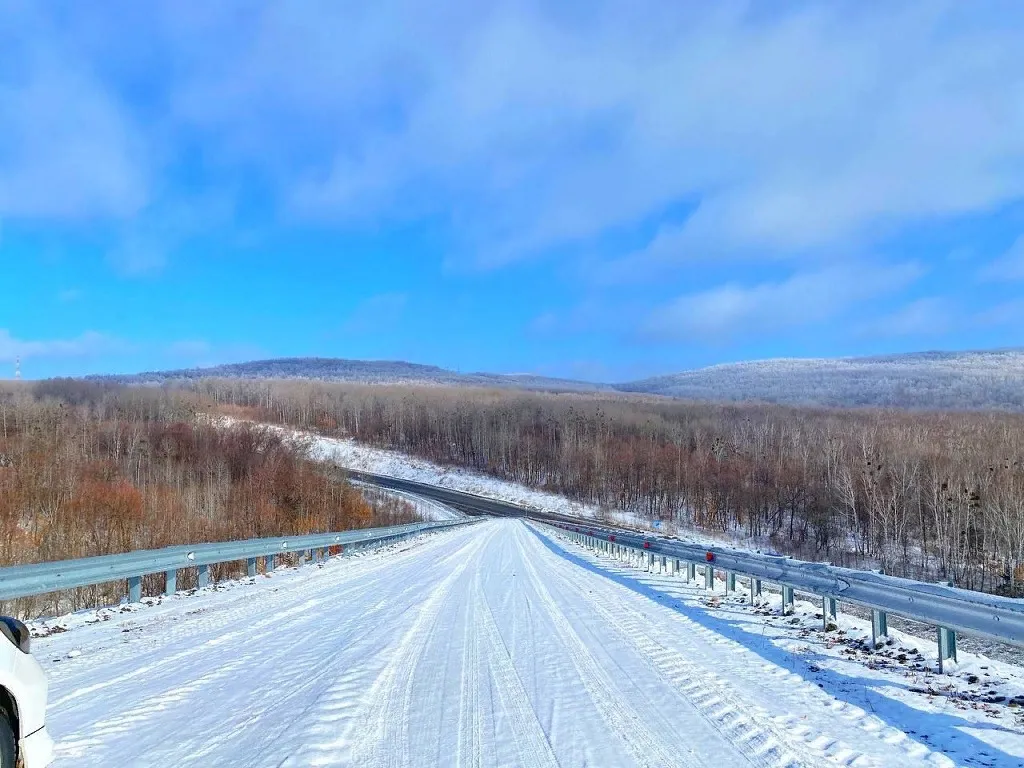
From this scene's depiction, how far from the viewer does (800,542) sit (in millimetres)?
65562

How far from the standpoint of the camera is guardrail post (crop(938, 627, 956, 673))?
23.9 ft

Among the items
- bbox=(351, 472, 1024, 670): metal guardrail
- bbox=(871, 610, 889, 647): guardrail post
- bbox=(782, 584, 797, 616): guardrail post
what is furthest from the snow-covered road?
bbox=(782, 584, 797, 616): guardrail post

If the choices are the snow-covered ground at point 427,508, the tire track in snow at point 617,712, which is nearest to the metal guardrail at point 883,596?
the tire track in snow at point 617,712

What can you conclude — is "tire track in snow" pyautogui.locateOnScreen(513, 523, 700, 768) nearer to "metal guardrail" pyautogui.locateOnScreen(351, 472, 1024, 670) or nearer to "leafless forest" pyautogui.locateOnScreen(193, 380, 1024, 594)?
"metal guardrail" pyautogui.locateOnScreen(351, 472, 1024, 670)

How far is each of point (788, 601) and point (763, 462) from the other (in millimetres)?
82567

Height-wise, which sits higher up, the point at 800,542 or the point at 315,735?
the point at 315,735

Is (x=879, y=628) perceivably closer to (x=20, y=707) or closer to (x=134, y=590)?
(x=20, y=707)

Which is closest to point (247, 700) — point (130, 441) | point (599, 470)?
point (130, 441)

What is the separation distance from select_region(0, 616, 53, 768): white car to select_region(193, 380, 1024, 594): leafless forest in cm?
3591

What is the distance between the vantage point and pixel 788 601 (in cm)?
1129

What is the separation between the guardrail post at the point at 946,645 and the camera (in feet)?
23.9

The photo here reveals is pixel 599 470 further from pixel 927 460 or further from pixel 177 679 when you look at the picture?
pixel 177 679

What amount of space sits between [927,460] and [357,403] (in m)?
137

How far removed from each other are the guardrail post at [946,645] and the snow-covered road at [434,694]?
1.70m
